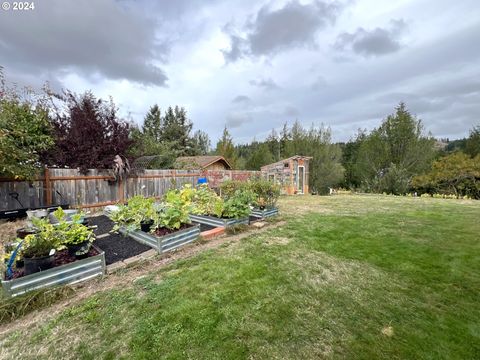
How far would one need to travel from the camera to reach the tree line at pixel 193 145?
568 centimetres

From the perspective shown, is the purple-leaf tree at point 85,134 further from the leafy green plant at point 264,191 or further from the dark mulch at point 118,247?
the leafy green plant at point 264,191

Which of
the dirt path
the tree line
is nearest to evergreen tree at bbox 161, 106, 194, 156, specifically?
the tree line

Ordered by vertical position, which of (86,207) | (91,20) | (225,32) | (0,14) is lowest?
(86,207)

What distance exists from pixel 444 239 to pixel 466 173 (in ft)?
43.4

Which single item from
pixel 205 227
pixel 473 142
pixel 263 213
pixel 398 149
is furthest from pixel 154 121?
pixel 473 142

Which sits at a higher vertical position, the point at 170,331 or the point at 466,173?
the point at 466,173

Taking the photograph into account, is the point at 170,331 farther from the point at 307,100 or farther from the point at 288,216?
the point at 307,100

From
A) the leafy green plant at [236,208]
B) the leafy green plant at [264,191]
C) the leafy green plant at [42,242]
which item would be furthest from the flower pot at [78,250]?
the leafy green plant at [264,191]

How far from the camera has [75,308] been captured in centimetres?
219

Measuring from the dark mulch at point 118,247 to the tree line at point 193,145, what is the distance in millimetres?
2833

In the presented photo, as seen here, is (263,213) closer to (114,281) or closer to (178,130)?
(114,281)

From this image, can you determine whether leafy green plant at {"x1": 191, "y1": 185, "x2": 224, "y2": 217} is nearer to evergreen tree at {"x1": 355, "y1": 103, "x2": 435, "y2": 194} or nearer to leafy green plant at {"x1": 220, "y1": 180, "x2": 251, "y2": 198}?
leafy green plant at {"x1": 220, "y1": 180, "x2": 251, "y2": 198}

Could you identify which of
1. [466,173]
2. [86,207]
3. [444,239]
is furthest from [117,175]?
[466,173]

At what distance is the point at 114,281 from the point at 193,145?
951 inches
